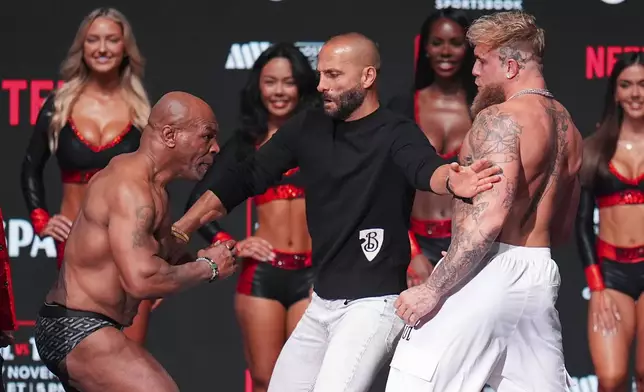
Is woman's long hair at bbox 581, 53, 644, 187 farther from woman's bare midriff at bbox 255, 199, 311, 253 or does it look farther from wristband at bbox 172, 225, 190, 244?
wristband at bbox 172, 225, 190, 244

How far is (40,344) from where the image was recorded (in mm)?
4820

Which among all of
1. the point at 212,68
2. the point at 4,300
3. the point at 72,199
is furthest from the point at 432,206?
the point at 4,300

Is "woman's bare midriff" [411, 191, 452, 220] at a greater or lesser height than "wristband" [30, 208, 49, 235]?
greater

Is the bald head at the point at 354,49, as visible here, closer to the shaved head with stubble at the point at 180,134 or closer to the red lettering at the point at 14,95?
the shaved head with stubble at the point at 180,134

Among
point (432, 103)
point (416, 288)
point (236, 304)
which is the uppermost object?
point (432, 103)

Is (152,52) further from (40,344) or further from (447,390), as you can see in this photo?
(447,390)

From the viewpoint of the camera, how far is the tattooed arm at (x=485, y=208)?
4.43 meters

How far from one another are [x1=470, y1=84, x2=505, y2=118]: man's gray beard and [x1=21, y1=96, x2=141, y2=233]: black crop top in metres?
2.16

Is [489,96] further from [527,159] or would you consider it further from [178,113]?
[178,113]

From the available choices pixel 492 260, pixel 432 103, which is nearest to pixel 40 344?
pixel 492 260

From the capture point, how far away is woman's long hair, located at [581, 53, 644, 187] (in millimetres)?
6656

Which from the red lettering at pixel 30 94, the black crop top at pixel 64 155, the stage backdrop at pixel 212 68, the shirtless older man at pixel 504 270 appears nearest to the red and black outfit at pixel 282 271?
the black crop top at pixel 64 155

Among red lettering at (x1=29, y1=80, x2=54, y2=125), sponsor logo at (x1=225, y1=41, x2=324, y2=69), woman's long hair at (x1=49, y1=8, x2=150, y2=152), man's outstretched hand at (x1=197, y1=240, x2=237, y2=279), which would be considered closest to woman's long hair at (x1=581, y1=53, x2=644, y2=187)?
sponsor logo at (x1=225, y1=41, x2=324, y2=69)

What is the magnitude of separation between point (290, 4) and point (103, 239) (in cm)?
286
